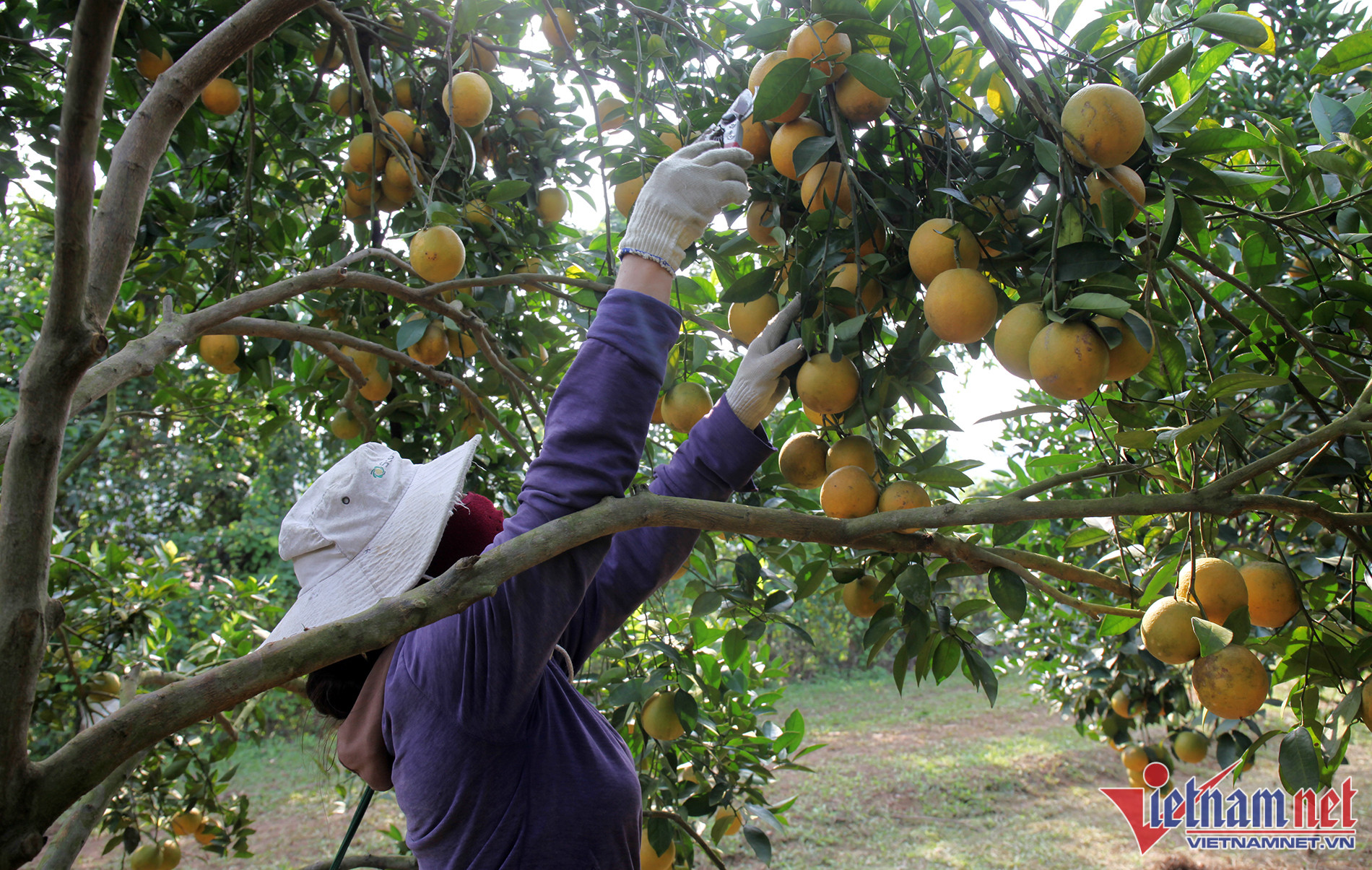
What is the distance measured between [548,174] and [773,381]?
1789 millimetres

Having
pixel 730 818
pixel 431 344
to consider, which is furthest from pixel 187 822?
pixel 431 344

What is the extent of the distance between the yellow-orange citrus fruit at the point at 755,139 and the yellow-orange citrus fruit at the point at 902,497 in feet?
1.77

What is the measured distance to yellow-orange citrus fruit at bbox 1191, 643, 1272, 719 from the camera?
3.49 ft

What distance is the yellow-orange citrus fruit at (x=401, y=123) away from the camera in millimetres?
2395

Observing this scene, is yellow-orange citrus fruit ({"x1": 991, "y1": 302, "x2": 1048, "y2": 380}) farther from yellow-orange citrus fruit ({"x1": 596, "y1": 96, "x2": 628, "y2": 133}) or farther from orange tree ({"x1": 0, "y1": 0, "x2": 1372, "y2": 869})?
yellow-orange citrus fruit ({"x1": 596, "y1": 96, "x2": 628, "y2": 133})

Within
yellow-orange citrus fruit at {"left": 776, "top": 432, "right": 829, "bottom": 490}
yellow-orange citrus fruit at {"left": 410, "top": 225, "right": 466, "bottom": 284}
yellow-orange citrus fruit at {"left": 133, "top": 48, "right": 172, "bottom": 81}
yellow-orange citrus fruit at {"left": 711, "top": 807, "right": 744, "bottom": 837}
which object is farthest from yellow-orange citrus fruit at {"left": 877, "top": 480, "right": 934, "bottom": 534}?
yellow-orange citrus fruit at {"left": 133, "top": 48, "right": 172, "bottom": 81}

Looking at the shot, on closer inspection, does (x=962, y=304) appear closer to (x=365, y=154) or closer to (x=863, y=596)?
(x=863, y=596)

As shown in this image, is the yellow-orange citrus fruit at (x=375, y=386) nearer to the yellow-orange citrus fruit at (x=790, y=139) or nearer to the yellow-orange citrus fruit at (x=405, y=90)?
the yellow-orange citrus fruit at (x=405, y=90)

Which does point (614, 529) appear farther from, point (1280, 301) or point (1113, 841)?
point (1113, 841)

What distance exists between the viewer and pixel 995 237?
40.2 inches

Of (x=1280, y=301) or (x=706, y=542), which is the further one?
(x=706, y=542)

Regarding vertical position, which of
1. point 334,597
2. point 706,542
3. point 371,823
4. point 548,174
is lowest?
point 371,823

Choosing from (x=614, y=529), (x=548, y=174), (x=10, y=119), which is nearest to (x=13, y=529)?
(x=614, y=529)

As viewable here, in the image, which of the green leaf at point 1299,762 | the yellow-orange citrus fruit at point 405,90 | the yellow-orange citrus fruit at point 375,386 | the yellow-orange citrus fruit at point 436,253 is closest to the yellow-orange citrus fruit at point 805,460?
the green leaf at point 1299,762
